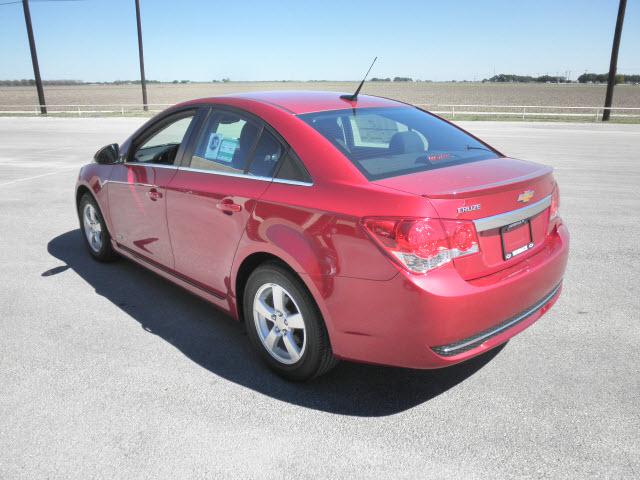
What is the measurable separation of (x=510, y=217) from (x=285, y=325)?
53.5 inches

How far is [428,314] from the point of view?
8.01 ft

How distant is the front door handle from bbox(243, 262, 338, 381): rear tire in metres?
0.39

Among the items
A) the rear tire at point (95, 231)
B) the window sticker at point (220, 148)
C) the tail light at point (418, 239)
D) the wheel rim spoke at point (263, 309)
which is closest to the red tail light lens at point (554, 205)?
the tail light at point (418, 239)

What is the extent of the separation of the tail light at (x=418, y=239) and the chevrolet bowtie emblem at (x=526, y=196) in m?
0.48

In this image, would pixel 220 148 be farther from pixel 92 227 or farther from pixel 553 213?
pixel 92 227

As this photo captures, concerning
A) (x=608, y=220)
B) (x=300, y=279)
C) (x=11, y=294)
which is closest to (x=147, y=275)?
(x=11, y=294)

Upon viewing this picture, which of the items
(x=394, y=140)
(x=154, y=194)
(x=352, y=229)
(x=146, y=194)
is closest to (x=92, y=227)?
(x=146, y=194)

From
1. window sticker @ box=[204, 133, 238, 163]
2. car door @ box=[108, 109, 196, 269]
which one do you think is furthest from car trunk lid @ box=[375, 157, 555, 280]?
car door @ box=[108, 109, 196, 269]

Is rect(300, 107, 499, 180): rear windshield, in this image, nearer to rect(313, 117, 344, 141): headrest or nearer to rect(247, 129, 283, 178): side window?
rect(313, 117, 344, 141): headrest

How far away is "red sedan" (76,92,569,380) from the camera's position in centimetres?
248

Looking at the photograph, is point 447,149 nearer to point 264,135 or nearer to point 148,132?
point 264,135

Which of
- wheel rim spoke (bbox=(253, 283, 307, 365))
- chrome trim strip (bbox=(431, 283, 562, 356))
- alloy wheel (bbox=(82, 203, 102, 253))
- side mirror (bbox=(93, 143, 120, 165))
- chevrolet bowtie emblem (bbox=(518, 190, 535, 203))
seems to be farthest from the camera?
alloy wheel (bbox=(82, 203, 102, 253))

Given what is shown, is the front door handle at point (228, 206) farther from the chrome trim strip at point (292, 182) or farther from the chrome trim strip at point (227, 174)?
the chrome trim strip at point (292, 182)

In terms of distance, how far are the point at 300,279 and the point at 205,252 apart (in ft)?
3.12
